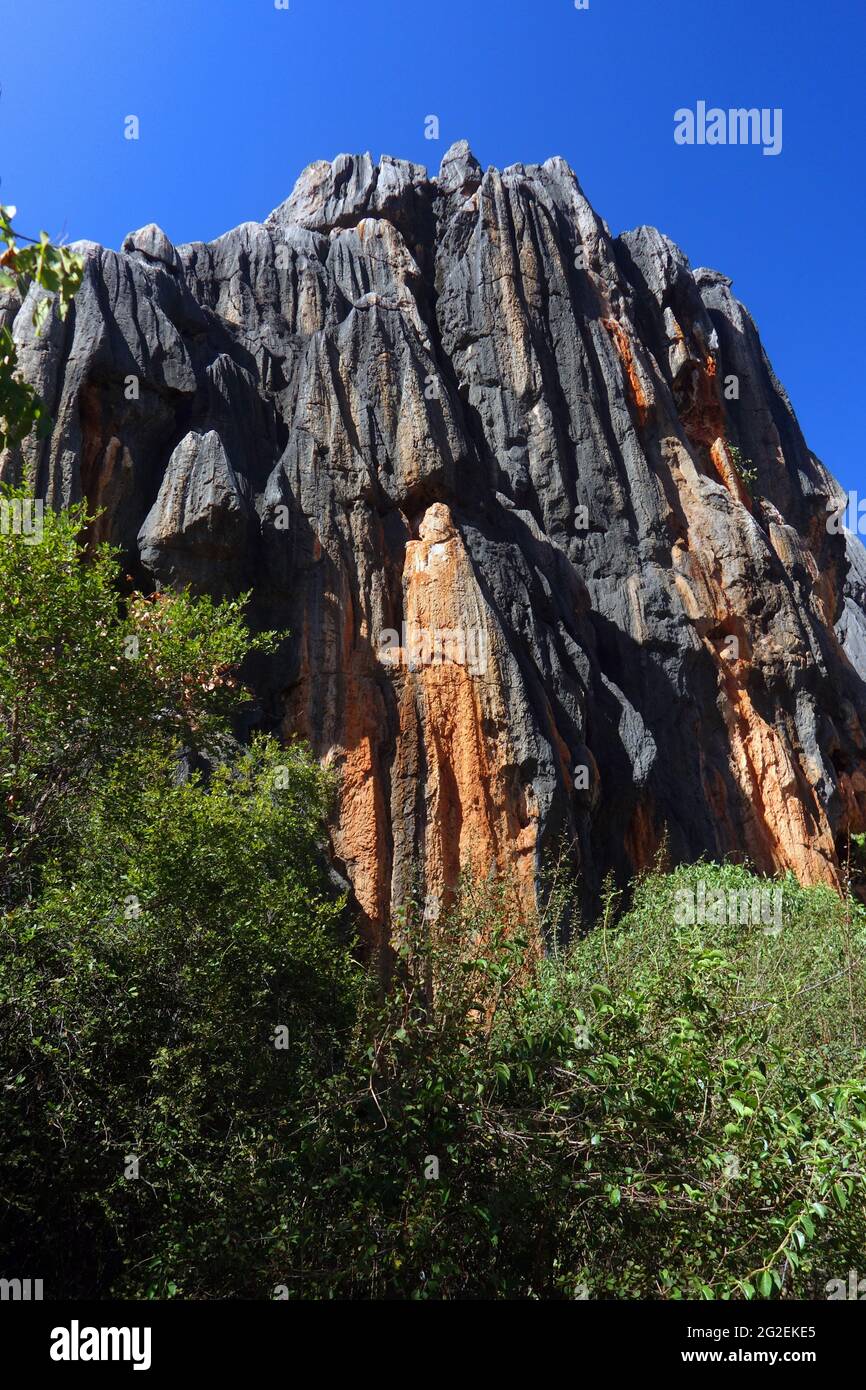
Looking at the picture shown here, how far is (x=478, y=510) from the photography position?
71.2 feet

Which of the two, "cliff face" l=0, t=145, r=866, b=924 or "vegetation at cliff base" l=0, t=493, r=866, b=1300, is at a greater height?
"cliff face" l=0, t=145, r=866, b=924

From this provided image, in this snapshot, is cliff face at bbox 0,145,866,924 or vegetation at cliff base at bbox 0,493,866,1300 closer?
vegetation at cliff base at bbox 0,493,866,1300

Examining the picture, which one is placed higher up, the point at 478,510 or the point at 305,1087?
the point at 478,510

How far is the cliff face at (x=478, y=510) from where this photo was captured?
17797mm

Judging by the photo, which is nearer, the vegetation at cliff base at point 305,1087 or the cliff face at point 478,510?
the vegetation at cliff base at point 305,1087

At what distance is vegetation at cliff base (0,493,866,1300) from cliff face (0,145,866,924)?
712 centimetres

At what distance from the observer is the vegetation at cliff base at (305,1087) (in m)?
5.65

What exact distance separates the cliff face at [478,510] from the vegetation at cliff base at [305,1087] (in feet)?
23.4

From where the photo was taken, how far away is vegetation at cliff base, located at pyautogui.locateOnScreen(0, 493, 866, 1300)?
5.65 meters

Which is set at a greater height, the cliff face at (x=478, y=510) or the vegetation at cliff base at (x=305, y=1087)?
the cliff face at (x=478, y=510)

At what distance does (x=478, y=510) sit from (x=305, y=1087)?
661 inches
